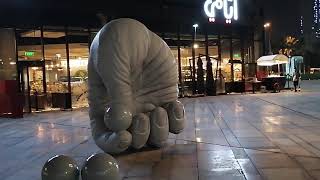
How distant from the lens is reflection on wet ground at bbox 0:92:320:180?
7561mm

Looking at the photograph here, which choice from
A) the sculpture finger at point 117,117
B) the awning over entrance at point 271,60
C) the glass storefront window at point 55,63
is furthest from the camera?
the awning over entrance at point 271,60

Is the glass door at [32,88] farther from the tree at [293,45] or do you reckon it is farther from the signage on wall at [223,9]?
the tree at [293,45]

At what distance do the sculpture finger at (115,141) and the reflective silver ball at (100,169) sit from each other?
3.92 metres

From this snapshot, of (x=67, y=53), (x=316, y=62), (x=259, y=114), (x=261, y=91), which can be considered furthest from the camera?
(x=316, y=62)

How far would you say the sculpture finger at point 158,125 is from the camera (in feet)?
30.3

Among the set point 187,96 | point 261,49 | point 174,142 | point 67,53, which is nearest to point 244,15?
point 261,49

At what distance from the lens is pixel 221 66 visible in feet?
109

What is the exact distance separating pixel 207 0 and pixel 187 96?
659 centimetres

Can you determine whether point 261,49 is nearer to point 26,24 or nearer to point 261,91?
point 261,91

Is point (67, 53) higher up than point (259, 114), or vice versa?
point (67, 53)

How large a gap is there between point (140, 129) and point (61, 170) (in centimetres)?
429

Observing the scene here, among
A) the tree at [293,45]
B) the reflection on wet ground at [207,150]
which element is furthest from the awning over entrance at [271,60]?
the tree at [293,45]

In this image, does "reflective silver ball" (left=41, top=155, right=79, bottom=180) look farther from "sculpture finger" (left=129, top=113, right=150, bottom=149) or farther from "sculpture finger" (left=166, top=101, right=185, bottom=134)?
"sculpture finger" (left=166, top=101, right=185, bottom=134)

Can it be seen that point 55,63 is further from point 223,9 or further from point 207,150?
point 207,150
